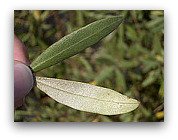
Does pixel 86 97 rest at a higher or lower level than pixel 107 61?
lower

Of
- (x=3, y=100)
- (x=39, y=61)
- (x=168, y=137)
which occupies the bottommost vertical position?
(x=168, y=137)

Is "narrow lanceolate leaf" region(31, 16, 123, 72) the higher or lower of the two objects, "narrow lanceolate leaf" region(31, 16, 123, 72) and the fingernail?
the higher

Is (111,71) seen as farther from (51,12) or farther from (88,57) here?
(51,12)

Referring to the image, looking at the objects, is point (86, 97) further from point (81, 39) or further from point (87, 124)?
point (81, 39)

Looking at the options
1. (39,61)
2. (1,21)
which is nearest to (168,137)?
(39,61)

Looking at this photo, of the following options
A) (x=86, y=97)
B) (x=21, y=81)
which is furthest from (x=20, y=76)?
(x=86, y=97)
